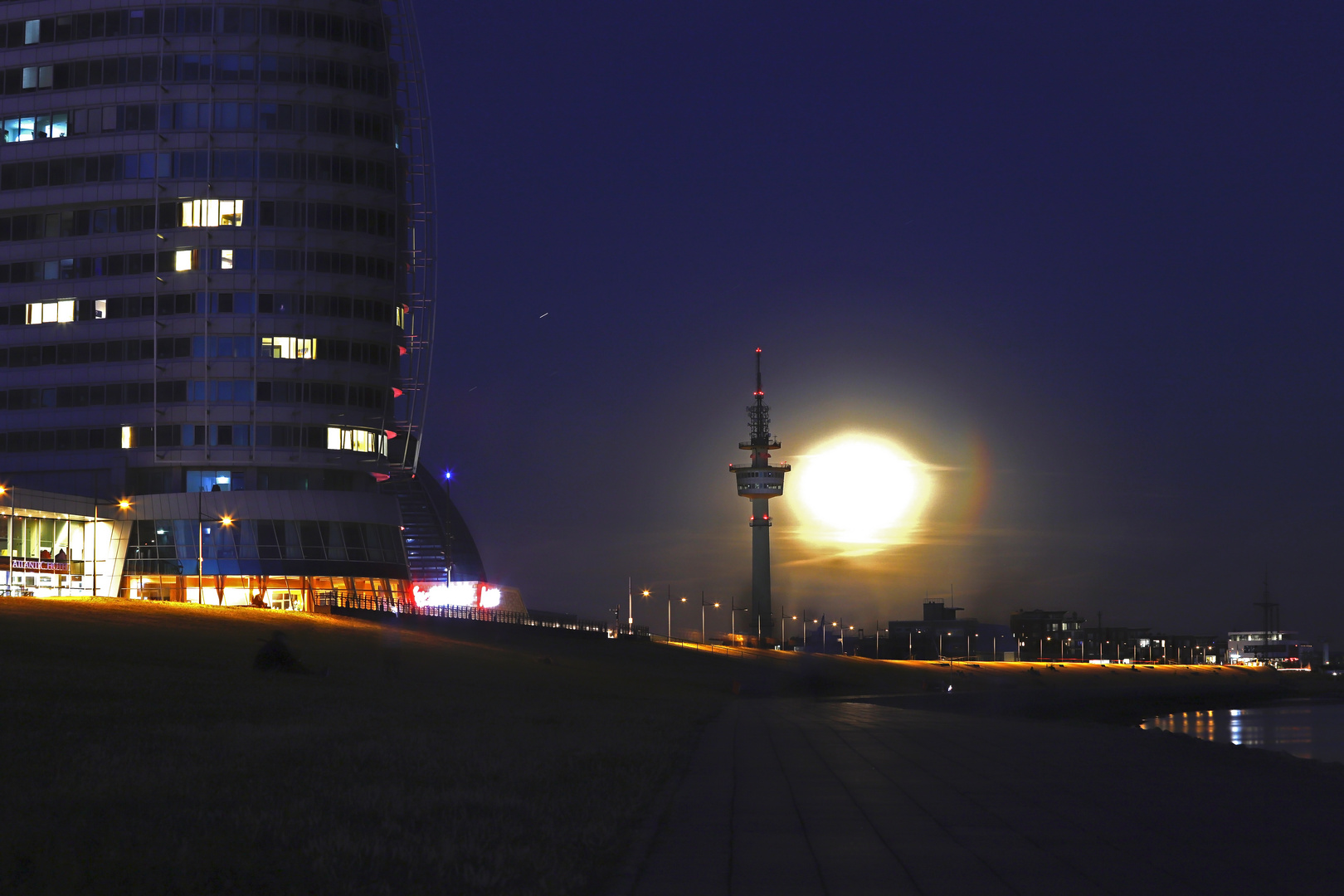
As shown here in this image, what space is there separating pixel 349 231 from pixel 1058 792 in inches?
3943

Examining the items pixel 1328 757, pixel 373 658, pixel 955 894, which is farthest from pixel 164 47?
pixel 955 894

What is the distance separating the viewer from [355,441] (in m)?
112

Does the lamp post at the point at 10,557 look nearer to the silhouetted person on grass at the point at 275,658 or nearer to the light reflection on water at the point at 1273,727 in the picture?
the silhouetted person on grass at the point at 275,658

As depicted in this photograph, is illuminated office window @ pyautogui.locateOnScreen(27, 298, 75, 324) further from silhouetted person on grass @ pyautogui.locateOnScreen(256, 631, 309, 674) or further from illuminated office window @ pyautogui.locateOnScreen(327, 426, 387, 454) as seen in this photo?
silhouetted person on grass @ pyautogui.locateOnScreen(256, 631, 309, 674)

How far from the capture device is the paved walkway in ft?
37.9

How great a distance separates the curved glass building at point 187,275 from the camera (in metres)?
107

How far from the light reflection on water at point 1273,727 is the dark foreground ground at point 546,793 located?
25763mm

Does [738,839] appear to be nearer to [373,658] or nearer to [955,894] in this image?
[955,894]

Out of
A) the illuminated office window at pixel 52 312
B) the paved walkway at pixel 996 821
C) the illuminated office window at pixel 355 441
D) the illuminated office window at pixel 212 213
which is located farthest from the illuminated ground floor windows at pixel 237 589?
the paved walkway at pixel 996 821

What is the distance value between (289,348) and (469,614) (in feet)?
92.6

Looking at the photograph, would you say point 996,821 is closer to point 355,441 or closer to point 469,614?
point 355,441

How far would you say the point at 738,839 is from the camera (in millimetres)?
13477

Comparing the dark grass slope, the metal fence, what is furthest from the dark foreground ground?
the metal fence

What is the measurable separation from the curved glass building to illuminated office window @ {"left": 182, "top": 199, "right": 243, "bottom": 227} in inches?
6.0
